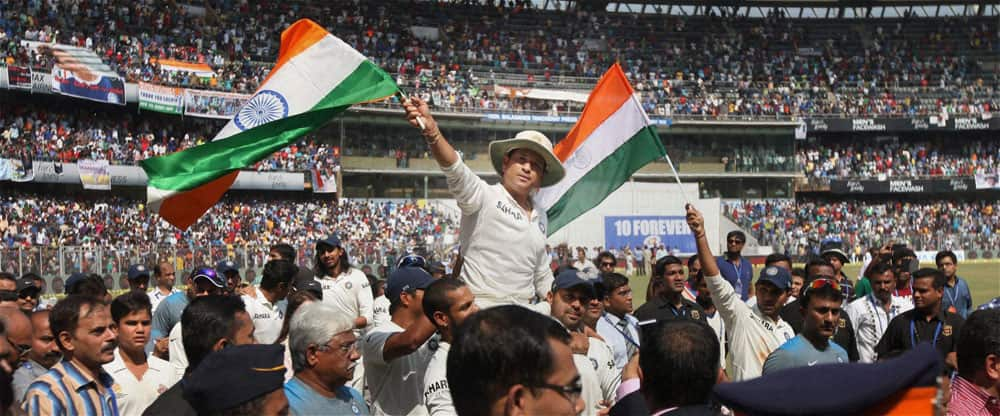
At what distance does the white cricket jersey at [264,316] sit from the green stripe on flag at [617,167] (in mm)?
2635

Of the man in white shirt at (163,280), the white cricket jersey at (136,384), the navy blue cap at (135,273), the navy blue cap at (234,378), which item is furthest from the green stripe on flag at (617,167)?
the navy blue cap at (234,378)

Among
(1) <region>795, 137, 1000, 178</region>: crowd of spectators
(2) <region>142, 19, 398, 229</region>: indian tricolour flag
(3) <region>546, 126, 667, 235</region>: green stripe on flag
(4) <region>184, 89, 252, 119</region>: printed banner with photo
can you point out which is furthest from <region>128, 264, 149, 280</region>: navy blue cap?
(1) <region>795, 137, 1000, 178</region>: crowd of spectators

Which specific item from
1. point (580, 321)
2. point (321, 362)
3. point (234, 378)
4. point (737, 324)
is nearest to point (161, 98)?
point (737, 324)

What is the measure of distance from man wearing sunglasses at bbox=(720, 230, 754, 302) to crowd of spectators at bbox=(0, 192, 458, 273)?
66.7 ft

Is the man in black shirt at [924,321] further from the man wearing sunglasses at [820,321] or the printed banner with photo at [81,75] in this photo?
the printed banner with photo at [81,75]

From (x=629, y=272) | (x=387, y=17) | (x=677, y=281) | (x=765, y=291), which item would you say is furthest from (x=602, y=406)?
(x=387, y=17)

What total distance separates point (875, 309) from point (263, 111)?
564cm

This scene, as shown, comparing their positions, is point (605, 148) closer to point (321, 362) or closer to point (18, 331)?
point (18, 331)

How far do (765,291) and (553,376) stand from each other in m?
4.89

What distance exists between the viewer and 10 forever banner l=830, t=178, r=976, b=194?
187 ft

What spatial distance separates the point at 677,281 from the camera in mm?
9180

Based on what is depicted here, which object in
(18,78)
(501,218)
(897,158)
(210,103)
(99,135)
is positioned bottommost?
(501,218)

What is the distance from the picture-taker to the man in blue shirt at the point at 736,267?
11.3 metres

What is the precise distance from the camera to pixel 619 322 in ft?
26.2
